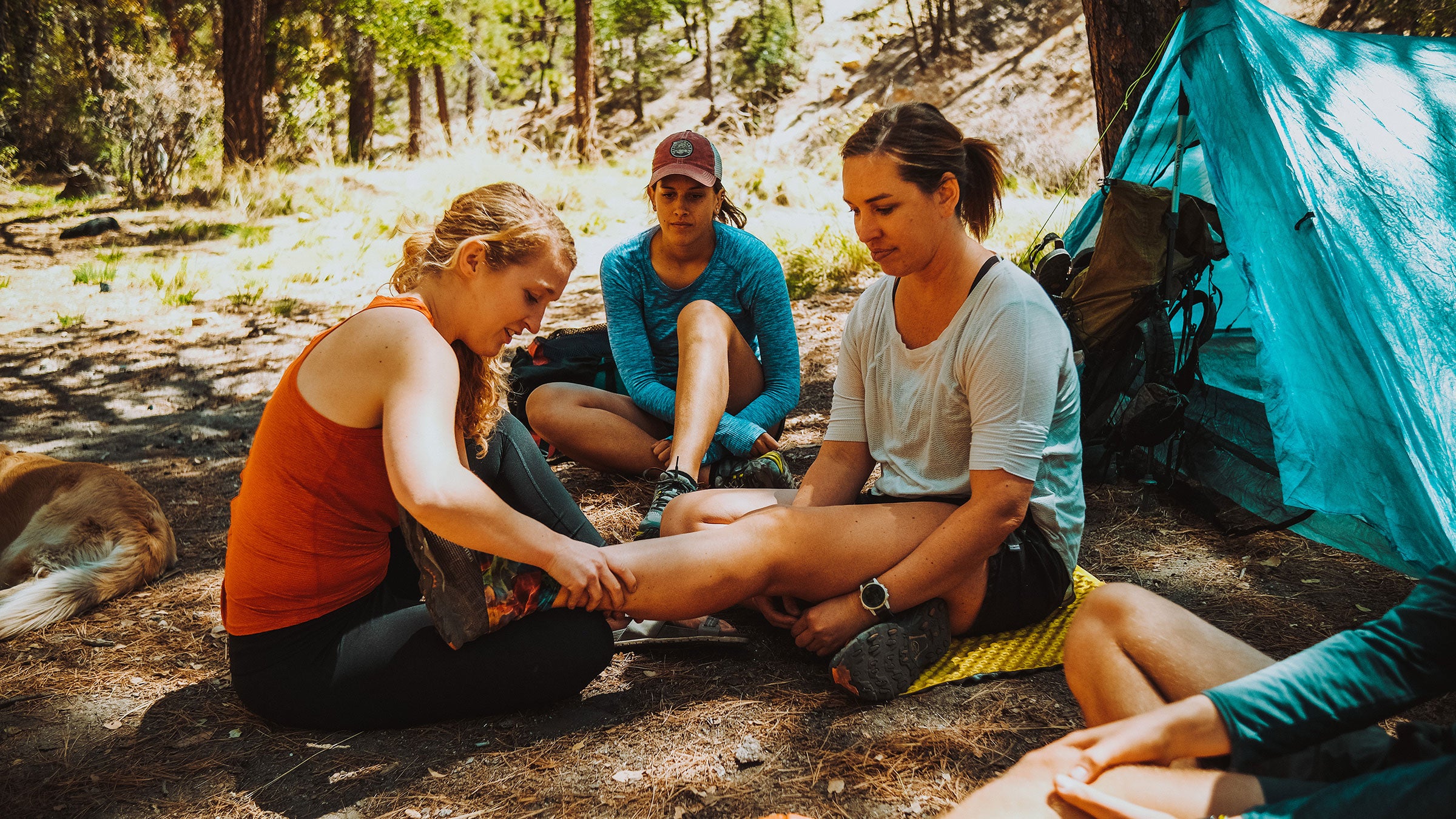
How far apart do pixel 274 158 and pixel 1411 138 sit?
11.3m

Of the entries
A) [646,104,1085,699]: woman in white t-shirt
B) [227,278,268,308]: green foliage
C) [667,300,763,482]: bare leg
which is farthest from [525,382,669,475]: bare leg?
[227,278,268,308]: green foliage

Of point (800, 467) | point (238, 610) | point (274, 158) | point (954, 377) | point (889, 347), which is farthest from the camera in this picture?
point (274, 158)

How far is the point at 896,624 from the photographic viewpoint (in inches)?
85.6

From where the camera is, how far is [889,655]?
215cm

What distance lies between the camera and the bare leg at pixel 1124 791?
128cm

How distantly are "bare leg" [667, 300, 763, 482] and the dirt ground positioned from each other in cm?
47

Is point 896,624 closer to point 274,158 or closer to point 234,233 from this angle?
point 234,233

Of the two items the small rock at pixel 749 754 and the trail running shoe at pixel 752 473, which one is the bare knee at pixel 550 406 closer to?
the trail running shoe at pixel 752 473

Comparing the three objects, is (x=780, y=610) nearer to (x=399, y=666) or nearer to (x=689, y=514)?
(x=689, y=514)

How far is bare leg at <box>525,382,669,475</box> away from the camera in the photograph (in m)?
3.56

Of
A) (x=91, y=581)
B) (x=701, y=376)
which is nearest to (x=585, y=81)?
(x=701, y=376)

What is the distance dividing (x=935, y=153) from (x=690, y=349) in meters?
1.29

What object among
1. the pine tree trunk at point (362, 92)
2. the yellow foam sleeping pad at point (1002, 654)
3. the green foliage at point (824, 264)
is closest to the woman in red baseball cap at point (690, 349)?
the yellow foam sleeping pad at point (1002, 654)

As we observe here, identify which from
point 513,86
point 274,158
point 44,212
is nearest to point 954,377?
point 274,158
